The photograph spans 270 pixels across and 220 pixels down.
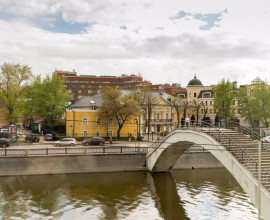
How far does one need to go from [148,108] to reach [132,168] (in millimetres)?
27531

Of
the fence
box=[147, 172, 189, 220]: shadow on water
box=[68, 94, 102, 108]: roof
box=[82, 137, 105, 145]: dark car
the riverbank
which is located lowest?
box=[147, 172, 189, 220]: shadow on water

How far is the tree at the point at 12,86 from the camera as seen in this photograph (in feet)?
181

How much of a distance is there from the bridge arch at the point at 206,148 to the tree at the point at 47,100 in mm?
31650

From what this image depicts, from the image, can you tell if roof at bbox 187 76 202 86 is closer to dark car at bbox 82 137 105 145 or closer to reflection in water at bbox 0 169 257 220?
dark car at bbox 82 137 105 145

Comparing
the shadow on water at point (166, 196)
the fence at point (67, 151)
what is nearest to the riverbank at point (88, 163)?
the fence at point (67, 151)

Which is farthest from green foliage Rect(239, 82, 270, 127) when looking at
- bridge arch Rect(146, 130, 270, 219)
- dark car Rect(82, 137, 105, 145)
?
dark car Rect(82, 137, 105, 145)

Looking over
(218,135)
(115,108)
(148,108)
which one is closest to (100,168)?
(218,135)

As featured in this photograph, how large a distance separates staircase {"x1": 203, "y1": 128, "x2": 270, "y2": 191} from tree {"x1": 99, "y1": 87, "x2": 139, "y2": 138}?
28485 mm

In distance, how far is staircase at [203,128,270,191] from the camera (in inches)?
718

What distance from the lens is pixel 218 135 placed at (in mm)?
22875

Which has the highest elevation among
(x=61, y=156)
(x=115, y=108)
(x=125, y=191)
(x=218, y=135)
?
(x=115, y=108)

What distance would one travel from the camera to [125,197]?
81.8 ft

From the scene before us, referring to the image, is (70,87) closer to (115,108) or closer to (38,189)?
(115,108)

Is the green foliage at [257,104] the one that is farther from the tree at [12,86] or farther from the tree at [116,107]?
the tree at [12,86]
